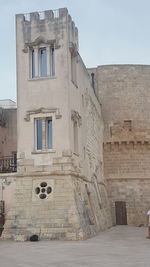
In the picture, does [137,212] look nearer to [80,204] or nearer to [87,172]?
[87,172]

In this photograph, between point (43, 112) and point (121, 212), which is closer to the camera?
point (43, 112)

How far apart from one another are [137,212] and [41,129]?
12.6 meters

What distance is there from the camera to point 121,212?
2617 cm

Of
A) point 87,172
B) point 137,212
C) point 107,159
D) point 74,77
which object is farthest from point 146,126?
point 74,77

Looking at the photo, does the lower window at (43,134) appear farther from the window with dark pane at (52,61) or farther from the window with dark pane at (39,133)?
the window with dark pane at (52,61)

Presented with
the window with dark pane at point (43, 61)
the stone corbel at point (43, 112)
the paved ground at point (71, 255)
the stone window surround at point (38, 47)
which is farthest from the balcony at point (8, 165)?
the paved ground at point (71, 255)

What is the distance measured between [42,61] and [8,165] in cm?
535

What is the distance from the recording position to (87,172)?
1975 cm

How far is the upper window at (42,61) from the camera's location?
1656 centimetres

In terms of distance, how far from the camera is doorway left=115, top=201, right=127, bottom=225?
2597 centimetres

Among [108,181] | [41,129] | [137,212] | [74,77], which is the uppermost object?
[74,77]

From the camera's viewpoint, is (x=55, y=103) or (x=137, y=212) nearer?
(x=55, y=103)

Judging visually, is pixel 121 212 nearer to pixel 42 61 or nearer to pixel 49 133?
pixel 49 133

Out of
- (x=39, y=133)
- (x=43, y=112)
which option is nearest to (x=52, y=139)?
(x=39, y=133)
